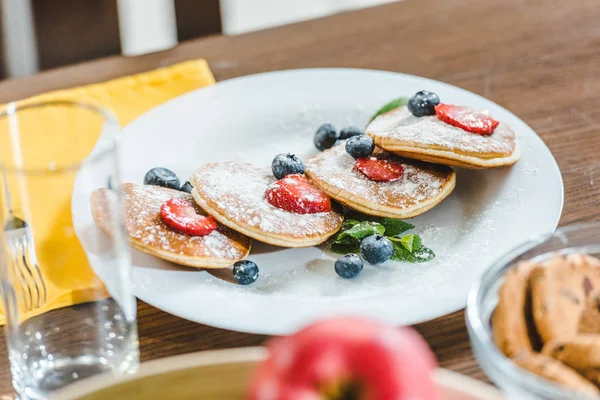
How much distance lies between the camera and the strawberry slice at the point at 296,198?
1225 millimetres

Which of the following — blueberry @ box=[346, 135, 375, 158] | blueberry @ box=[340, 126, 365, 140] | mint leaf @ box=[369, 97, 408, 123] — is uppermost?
mint leaf @ box=[369, 97, 408, 123]

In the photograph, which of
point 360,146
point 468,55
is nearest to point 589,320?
point 360,146

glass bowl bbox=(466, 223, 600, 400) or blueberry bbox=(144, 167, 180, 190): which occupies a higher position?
glass bowl bbox=(466, 223, 600, 400)

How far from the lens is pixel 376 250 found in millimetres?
1146

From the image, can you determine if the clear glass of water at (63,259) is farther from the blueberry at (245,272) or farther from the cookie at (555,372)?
the cookie at (555,372)

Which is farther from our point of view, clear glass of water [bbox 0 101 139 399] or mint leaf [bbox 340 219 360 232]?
mint leaf [bbox 340 219 360 232]

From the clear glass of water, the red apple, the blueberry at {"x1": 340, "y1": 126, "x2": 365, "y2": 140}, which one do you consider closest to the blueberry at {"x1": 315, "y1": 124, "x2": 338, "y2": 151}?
the blueberry at {"x1": 340, "y1": 126, "x2": 365, "y2": 140}

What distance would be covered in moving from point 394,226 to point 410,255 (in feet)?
0.24

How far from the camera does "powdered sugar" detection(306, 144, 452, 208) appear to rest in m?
1.24

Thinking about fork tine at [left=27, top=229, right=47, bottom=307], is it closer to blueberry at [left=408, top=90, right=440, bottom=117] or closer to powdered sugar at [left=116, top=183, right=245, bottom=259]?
powdered sugar at [left=116, top=183, right=245, bottom=259]

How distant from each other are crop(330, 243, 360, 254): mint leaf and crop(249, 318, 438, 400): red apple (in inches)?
26.9

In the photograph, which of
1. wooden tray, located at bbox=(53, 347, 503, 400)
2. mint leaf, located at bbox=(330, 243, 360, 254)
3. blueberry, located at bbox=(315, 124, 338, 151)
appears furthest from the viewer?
blueberry, located at bbox=(315, 124, 338, 151)

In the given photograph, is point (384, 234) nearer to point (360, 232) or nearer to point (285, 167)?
point (360, 232)

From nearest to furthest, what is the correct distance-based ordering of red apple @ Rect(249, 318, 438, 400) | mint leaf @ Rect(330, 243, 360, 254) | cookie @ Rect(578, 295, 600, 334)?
red apple @ Rect(249, 318, 438, 400) → cookie @ Rect(578, 295, 600, 334) → mint leaf @ Rect(330, 243, 360, 254)
